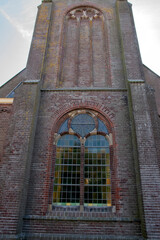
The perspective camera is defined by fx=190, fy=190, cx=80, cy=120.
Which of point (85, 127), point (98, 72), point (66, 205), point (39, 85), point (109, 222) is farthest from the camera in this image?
point (98, 72)

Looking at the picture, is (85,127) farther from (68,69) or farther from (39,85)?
(68,69)

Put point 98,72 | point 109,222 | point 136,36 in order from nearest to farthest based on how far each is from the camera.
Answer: point 109,222 → point 98,72 → point 136,36

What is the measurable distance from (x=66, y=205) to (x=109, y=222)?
1.47 m

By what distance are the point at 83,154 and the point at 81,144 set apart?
0.40m

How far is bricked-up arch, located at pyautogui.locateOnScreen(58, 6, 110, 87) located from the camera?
29.5 feet

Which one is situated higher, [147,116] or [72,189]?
[147,116]

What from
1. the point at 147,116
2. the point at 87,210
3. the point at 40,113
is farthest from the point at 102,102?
the point at 87,210

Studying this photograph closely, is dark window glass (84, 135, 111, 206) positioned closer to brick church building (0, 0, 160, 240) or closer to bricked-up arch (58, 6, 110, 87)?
brick church building (0, 0, 160, 240)

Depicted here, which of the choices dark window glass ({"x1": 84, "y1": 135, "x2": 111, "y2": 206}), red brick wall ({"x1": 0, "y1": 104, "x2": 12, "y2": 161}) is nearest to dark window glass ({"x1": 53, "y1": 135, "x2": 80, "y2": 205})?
dark window glass ({"x1": 84, "y1": 135, "x2": 111, "y2": 206})

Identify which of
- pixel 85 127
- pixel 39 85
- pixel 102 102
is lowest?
pixel 85 127

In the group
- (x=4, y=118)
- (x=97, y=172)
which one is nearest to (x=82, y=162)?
(x=97, y=172)

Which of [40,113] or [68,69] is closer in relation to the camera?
[40,113]

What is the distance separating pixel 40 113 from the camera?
7.82m

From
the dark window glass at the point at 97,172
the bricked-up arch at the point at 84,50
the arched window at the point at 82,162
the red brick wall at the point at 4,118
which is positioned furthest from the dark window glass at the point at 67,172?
the bricked-up arch at the point at 84,50
